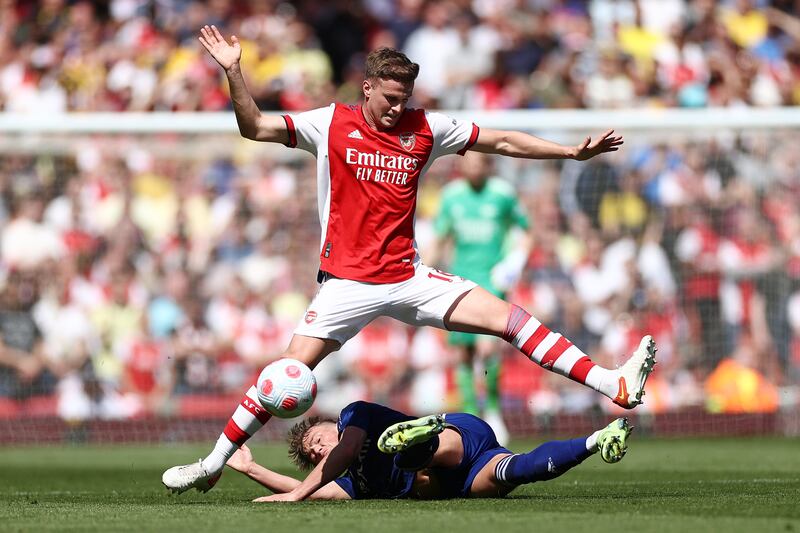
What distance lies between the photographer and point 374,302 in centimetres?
847

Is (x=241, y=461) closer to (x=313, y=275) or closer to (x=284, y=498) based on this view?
(x=284, y=498)

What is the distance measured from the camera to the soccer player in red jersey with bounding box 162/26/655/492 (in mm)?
8359

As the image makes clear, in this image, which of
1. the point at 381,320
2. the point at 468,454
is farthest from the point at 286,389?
the point at 381,320

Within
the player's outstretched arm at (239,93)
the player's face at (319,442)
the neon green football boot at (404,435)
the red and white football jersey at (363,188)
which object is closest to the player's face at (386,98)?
the red and white football jersey at (363,188)

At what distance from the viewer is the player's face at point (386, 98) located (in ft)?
27.6

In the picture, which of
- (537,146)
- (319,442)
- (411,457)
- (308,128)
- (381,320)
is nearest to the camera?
(411,457)

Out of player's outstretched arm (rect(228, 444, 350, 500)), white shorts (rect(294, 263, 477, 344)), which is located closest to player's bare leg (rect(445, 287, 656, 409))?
white shorts (rect(294, 263, 477, 344))

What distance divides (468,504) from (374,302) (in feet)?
4.99

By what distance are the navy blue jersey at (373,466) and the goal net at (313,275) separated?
7.49 meters

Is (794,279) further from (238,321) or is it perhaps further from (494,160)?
(238,321)

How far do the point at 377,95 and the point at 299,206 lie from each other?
875 cm

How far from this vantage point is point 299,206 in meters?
17.1

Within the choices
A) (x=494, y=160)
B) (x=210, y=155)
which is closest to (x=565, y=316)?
(x=494, y=160)

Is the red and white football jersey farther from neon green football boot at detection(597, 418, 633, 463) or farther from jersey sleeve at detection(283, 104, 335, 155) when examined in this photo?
neon green football boot at detection(597, 418, 633, 463)
